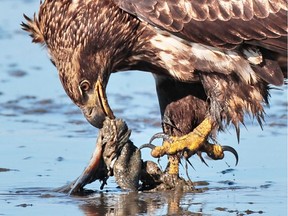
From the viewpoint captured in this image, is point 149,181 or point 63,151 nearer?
point 149,181

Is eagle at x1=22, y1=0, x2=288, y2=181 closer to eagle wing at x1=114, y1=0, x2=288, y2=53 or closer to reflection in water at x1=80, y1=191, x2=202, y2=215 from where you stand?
eagle wing at x1=114, y1=0, x2=288, y2=53

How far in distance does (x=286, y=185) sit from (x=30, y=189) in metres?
1.98

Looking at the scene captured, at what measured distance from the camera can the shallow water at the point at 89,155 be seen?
10.4m

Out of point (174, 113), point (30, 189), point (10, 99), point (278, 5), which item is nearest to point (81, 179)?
point (30, 189)

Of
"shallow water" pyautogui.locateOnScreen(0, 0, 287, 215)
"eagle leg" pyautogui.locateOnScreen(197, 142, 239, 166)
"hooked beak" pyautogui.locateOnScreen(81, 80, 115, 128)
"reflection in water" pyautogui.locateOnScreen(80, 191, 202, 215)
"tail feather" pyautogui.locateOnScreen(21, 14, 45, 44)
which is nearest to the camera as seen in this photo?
"reflection in water" pyautogui.locateOnScreen(80, 191, 202, 215)

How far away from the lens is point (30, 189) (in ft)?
36.0

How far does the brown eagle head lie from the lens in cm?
1122

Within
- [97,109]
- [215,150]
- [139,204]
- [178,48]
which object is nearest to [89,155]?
[97,109]

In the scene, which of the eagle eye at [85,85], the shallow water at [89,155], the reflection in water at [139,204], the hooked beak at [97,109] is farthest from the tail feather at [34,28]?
the reflection in water at [139,204]

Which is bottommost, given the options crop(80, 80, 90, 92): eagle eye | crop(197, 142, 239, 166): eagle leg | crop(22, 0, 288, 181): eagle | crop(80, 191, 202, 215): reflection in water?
crop(80, 191, 202, 215): reflection in water

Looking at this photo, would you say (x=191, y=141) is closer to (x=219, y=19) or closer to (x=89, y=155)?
(x=219, y=19)

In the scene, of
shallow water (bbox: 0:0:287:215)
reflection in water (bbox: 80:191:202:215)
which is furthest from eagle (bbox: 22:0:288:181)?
reflection in water (bbox: 80:191:202:215)

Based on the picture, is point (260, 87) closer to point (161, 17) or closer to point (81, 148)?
point (161, 17)

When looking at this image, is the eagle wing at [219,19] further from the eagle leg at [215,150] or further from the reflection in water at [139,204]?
the reflection in water at [139,204]
